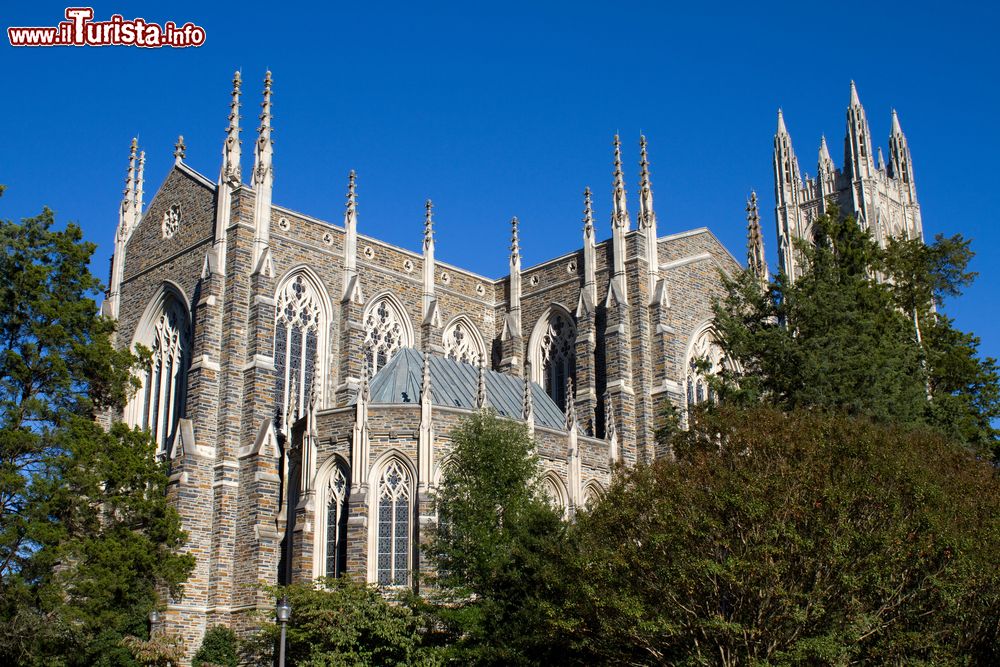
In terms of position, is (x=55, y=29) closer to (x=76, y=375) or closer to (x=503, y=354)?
(x=76, y=375)

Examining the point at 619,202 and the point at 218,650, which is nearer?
the point at 218,650

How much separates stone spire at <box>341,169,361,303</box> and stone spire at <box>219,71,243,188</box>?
3.81 m

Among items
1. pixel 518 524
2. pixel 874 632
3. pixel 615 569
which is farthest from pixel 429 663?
pixel 874 632

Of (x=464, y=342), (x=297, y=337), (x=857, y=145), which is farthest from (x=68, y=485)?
(x=857, y=145)

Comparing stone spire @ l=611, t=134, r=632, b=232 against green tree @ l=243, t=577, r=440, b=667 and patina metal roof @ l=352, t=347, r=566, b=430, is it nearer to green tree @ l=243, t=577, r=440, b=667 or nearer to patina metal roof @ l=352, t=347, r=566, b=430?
patina metal roof @ l=352, t=347, r=566, b=430

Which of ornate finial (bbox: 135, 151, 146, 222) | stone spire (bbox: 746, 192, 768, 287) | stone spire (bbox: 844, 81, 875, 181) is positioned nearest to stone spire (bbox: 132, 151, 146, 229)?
ornate finial (bbox: 135, 151, 146, 222)

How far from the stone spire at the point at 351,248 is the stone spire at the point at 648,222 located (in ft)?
30.9

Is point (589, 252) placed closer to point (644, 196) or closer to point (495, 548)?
point (644, 196)

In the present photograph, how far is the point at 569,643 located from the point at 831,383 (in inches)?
417

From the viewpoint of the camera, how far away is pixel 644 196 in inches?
1581

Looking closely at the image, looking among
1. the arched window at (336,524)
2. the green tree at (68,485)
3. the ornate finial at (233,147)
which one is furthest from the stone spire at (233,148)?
the arched window at (336,524)

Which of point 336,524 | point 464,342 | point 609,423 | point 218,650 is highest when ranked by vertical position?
point 464,342

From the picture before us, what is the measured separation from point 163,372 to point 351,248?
7020 mm

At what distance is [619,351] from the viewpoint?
124 ft
